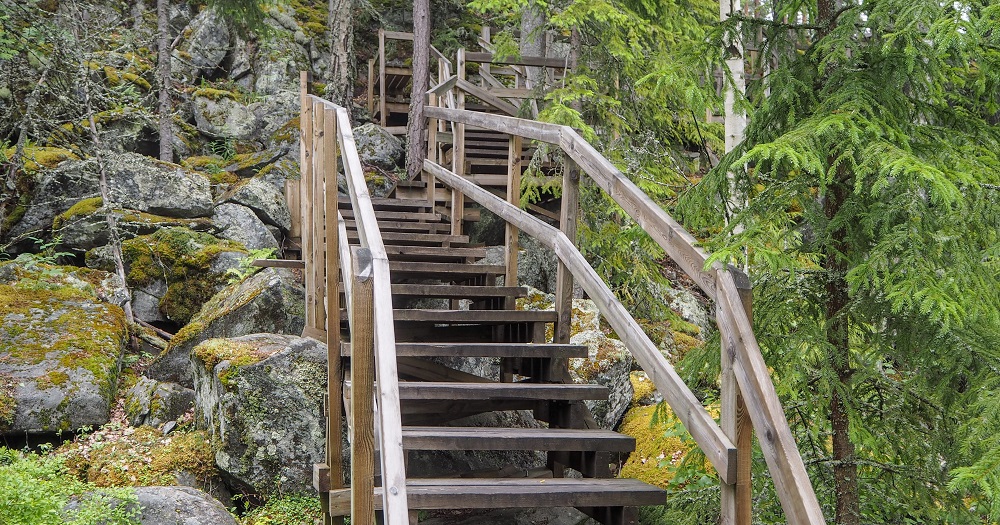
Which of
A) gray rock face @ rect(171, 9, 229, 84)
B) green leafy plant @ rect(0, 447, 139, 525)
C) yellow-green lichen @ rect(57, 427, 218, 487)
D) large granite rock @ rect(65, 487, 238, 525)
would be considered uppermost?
gray rock face @ rect(171, 9, 229, 84)

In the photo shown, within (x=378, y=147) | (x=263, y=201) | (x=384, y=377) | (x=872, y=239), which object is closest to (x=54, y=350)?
(x=263, y=201)

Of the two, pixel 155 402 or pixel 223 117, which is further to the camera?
pixel 223 117

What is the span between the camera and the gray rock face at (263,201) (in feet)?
37.5

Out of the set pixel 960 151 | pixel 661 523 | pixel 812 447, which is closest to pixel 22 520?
pixel 661 523

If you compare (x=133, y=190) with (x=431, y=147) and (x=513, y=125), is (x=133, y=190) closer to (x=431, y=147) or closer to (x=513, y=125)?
(x=431, y=147)

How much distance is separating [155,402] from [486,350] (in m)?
4.06

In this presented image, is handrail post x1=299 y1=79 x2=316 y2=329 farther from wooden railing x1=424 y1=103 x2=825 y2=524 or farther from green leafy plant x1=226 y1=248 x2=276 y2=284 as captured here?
green leafy plant x1=226 y1=248 x2=276 y2=284

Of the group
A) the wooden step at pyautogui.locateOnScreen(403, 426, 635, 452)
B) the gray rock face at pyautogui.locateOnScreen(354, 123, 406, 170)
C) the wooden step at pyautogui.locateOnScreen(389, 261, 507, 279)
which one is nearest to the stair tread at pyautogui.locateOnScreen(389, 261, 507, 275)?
the wooden step at pyautogui.locateOnScreen(389, 261, 507, 279)

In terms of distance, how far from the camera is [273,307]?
804 centimetres

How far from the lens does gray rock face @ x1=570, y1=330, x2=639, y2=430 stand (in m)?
6.71

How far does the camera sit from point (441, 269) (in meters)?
6.03

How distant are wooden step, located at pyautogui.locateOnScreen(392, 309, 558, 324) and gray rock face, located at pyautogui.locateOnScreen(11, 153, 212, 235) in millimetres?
6807

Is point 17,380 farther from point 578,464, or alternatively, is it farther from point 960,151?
point 960,151

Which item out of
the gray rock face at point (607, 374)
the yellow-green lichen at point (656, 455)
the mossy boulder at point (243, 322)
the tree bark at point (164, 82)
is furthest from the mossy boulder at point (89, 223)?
the yellow-green lichen at point (656, 455)
